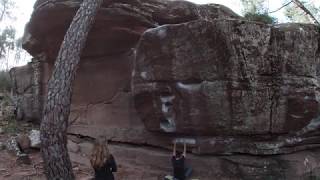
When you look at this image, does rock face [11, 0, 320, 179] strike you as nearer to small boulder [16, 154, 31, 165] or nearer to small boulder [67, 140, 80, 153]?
small boulder [67, 140, 80, 153]

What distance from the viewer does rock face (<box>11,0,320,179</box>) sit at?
25.5ft

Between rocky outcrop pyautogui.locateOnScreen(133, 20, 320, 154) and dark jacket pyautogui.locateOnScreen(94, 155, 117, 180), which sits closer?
dark jacket pyautogui.locateOnScreen(94, 155, 117, 180)

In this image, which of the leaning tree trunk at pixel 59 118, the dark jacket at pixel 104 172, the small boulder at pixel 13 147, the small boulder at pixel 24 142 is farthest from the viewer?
the small boulder at pixel 24 142

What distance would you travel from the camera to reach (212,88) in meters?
7.77

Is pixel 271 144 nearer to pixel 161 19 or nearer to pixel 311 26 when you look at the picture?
pixel 311 26

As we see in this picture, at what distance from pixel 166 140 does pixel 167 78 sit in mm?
1361

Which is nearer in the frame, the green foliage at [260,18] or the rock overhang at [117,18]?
the rock overhang at [117,18]

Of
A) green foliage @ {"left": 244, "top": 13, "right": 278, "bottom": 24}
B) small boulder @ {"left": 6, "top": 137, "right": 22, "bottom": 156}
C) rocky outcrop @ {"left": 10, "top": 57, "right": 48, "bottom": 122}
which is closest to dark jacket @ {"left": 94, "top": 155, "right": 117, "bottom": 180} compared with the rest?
small boulder @ {"left": 6, "top": 137, "right": 22, "bottom": 156}

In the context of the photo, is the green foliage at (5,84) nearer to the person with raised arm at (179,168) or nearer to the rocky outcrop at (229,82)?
the rocky outcrop at (229,82)

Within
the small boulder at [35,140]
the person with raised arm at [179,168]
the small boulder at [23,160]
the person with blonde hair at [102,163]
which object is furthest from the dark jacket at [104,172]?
the small boulder at [35,140]

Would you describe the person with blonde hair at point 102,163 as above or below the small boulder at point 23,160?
above

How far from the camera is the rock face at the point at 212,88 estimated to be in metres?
7.77

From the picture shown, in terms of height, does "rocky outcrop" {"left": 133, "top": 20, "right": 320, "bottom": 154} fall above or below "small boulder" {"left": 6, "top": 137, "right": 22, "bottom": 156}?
above

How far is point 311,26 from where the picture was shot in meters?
8.59
